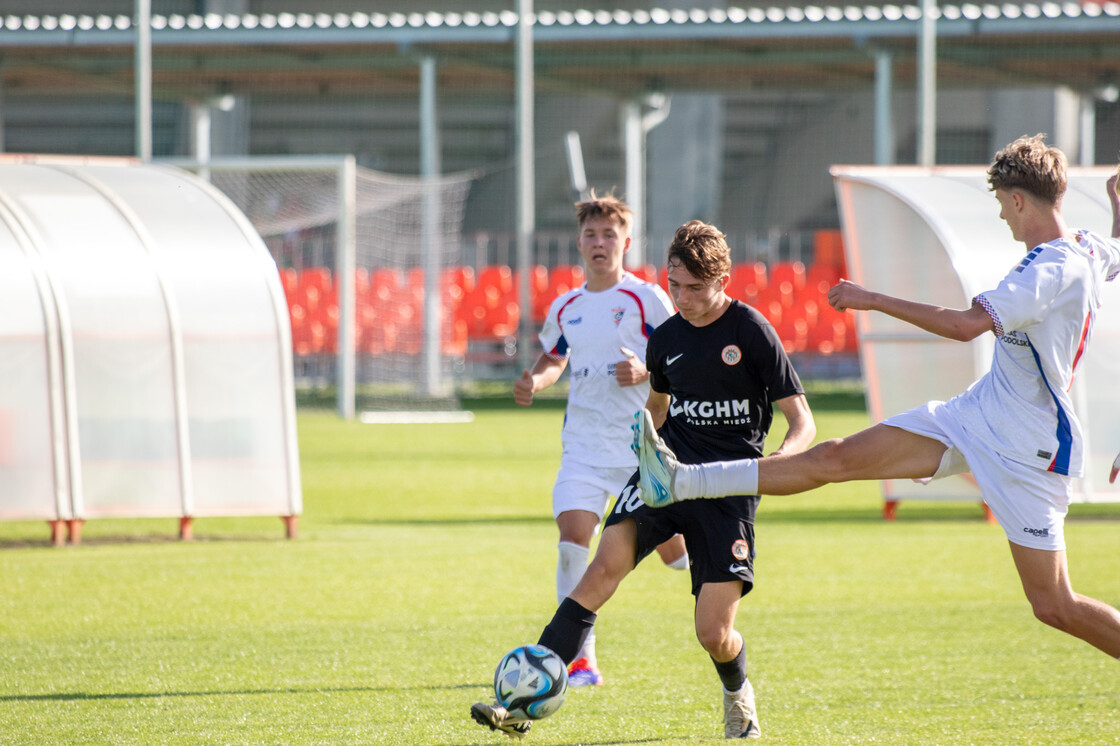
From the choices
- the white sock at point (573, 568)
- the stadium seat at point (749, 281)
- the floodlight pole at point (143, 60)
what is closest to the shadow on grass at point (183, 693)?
the white sock at point (573, 568)

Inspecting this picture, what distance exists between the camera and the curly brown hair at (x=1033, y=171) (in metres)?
4.30

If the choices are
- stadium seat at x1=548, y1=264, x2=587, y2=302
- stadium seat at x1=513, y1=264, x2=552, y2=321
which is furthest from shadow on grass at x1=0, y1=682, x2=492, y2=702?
stadium seat at x1=513, y1=264, x2=552, y2=321

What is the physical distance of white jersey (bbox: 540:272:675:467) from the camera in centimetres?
609

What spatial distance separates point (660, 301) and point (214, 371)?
515 centimetres

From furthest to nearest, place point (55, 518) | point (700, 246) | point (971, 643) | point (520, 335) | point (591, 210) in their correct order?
point (520, 335) → point (55, 518) → point (971, 643) → point (591, 210) → point (700, 246)

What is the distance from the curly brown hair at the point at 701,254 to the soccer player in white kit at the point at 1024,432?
22.7 inches

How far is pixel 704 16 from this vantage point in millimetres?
25688

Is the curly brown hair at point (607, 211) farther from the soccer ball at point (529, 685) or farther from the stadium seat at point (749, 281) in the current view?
the stadium seat at point (749, 281)

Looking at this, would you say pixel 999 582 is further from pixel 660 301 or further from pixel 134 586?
pixel 134 586

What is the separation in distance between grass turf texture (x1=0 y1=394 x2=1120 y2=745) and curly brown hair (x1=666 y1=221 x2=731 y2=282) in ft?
5.36

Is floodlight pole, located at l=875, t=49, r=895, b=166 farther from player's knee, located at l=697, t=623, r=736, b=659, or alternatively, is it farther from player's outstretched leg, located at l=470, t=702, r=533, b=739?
player's outstretched leg, located at l=470, t=702, r=533, b=739

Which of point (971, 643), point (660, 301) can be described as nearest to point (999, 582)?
point (971, 643)

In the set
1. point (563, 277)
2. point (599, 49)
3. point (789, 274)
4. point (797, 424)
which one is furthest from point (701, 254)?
point (789, 274)

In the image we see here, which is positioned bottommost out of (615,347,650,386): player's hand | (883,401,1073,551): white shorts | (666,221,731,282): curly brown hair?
(883,401,1073,551): white shorts
